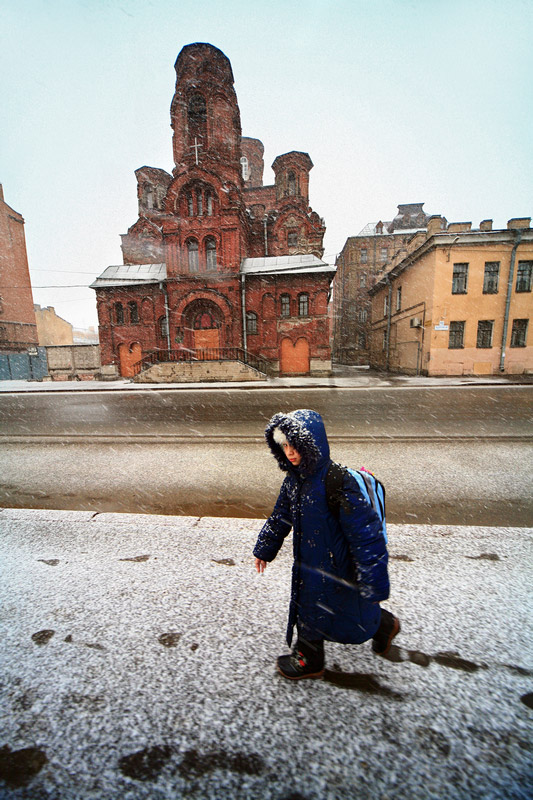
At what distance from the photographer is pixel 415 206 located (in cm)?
3966

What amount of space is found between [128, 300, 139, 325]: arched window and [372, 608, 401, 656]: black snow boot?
82.7 feet

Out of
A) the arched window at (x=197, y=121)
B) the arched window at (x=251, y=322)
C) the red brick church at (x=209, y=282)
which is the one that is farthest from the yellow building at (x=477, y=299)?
the arched window at (x=197, y=121)

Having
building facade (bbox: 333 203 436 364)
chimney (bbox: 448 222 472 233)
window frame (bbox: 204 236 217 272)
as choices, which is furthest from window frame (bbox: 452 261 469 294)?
building facade (bbox: 333 203 436 364)

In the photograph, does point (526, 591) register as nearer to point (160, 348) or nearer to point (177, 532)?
point (177, 532)

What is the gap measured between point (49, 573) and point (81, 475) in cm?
253

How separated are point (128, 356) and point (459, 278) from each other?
22.6 m

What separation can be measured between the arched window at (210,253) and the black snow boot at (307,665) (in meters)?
23.4

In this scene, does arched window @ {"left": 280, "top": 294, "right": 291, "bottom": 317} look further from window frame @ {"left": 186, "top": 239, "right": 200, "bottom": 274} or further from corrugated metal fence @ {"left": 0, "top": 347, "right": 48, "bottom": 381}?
corrugated metal fence @ {"left": 0, "top": 347, "right": 48, "bottom": 381}

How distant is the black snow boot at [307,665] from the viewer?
5.32 ft

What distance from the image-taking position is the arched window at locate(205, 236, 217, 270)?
877 inches

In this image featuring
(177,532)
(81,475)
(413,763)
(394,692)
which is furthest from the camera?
(81,475)

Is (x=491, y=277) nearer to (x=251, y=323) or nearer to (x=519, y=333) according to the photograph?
(x=519, y=333)

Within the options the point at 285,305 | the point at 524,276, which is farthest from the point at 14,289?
the point at 524,276

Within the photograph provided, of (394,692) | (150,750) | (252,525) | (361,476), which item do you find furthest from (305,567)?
(252,525)
